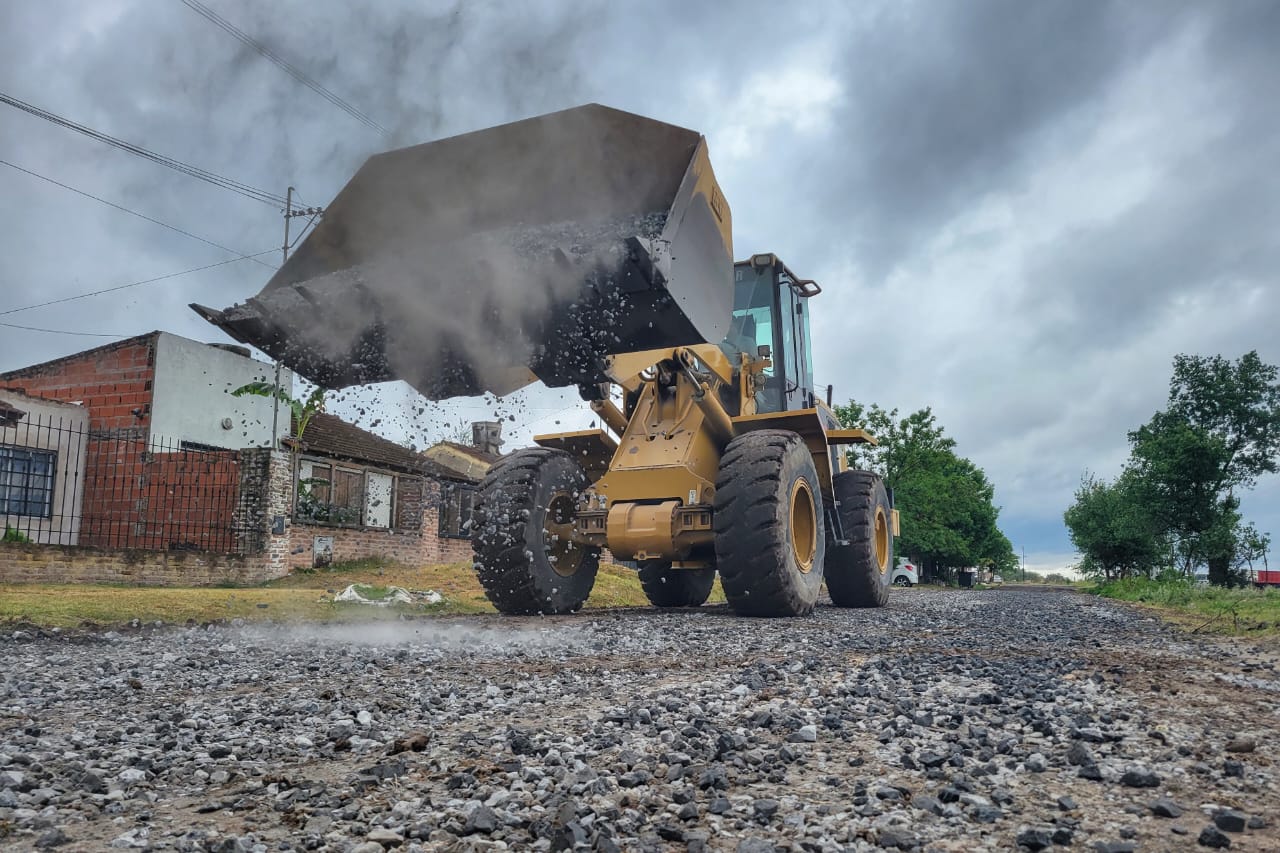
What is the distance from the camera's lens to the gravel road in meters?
1.95

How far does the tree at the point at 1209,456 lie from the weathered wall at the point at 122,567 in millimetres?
23066

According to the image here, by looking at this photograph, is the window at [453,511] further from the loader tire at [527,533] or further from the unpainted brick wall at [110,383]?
the loader tire at [527,533]

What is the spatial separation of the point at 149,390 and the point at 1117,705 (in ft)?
64.0

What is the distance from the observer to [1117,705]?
318cm

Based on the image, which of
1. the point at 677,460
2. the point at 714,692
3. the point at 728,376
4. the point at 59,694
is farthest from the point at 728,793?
the point at 728,376

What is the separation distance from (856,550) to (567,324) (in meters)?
5.07

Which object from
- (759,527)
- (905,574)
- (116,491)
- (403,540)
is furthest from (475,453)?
(759,527)

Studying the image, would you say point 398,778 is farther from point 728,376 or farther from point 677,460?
point 728,376

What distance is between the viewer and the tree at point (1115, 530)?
2362 cm

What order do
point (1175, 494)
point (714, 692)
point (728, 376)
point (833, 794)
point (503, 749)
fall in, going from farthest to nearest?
point (1175, 494) < point (728, 376) < point (714, 692) < point (503, 749) < point (833, 794)

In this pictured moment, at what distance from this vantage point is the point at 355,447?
76.1 feet

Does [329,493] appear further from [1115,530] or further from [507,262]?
[1115,530]

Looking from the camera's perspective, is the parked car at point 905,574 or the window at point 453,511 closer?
the window at point 453,511

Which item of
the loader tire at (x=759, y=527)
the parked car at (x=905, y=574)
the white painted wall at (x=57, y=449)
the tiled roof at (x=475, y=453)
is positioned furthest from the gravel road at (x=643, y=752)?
the parked car at (x=905, y=574)
